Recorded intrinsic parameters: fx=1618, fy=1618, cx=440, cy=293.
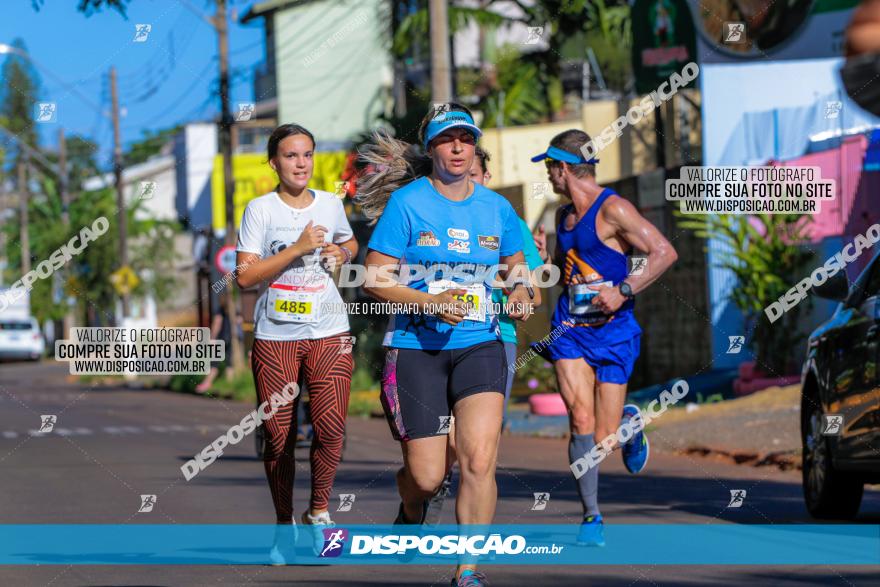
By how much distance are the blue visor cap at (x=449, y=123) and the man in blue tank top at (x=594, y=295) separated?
2.23 m

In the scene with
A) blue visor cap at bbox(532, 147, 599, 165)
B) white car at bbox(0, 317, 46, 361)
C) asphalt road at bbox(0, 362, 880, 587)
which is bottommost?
white car at bbox(0, 317, 46, 361)

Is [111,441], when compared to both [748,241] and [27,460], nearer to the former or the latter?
[27,460]

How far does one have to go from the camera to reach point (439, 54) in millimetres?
19609

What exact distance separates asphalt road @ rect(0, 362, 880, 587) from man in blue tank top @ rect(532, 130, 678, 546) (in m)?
0.83

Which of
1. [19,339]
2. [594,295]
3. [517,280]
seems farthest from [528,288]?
[19,339]

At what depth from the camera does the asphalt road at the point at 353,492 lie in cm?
764

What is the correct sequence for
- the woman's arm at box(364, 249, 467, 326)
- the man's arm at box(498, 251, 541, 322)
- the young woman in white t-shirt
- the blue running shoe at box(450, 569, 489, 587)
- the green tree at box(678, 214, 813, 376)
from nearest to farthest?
1. the blue running shoe at box(450, 569, 489, 587)
2. the woman's arm at box(364, 249, 467, 326)
3. the man's arm at box(498, 251, 541, 322)
4. the young woman in white t-shirt
5. the green tree at box(678, 214, 813, 376)

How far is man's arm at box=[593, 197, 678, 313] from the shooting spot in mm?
9031

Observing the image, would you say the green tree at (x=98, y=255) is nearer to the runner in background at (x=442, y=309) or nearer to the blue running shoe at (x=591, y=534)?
the blue running shoe at (x=591, y=534)

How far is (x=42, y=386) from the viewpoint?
3725 cm

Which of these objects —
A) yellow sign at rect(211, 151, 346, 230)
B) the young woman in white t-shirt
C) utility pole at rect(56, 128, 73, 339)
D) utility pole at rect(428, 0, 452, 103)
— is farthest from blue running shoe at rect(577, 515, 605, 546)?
utility pole at rect(56, 128, 73, 339)

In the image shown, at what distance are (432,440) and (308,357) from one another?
58.1 inches

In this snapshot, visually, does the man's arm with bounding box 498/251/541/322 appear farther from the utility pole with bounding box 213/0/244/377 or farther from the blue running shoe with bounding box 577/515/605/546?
the utility pole with bounding box 213/0/244/377

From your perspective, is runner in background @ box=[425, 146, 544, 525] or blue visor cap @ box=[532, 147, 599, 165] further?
blue visor cap @ box=[532, 147, 599, 165]
